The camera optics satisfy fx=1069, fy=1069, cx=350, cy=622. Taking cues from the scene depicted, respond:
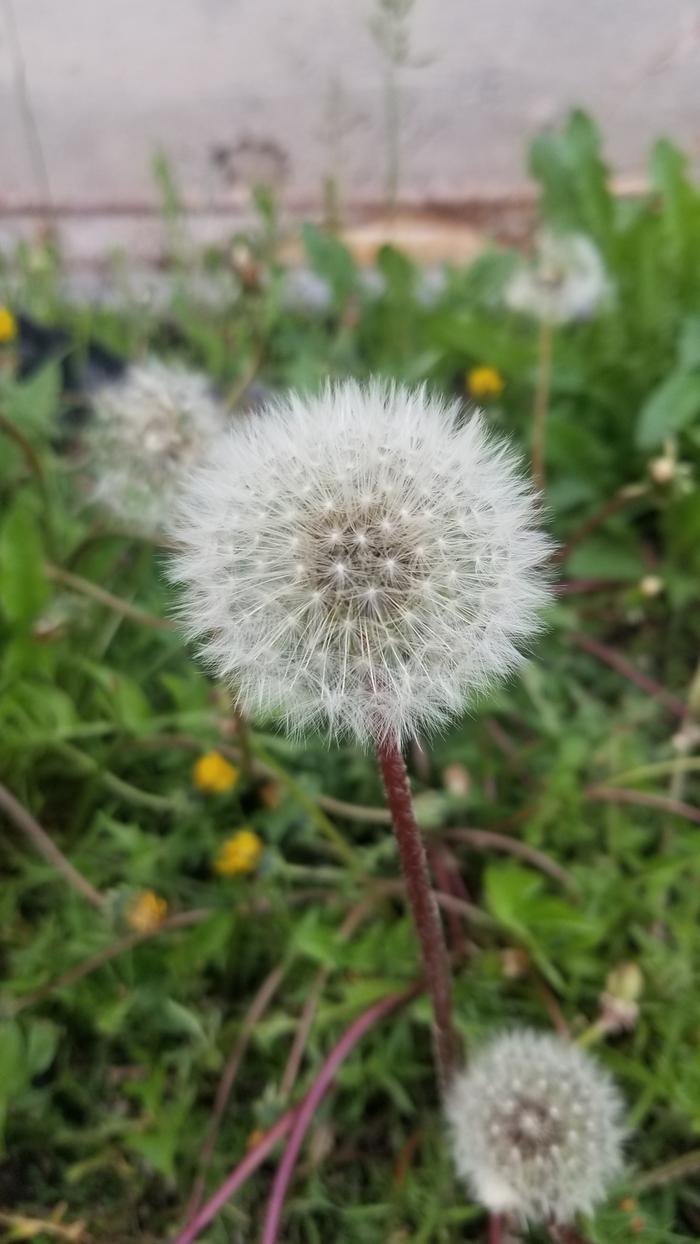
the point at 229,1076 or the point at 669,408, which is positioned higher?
the point at 669,408

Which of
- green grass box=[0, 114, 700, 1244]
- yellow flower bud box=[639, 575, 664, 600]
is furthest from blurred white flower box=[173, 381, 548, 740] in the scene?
yellow flower bud box=[639, 575, 664, 600]

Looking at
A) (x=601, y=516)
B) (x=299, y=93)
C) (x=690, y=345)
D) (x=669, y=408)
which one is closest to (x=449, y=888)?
(x=601, y=516)

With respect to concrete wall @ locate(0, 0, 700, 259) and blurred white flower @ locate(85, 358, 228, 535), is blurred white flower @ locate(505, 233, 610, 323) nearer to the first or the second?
blurred white flower @ locate(85, 358, 228, 535)

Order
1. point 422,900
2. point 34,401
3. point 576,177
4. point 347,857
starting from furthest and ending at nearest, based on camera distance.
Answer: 1. point 576,177
2. point 34,401
3. point 347,857
4. point 422,900

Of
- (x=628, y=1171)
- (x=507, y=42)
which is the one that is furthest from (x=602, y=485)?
(x=507, y=42)

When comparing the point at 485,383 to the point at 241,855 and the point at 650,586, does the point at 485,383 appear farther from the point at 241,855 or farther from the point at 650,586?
the point at 241,855

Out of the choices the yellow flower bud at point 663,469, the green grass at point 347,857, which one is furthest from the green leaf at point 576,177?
the yellow flower bud at point 663,469
